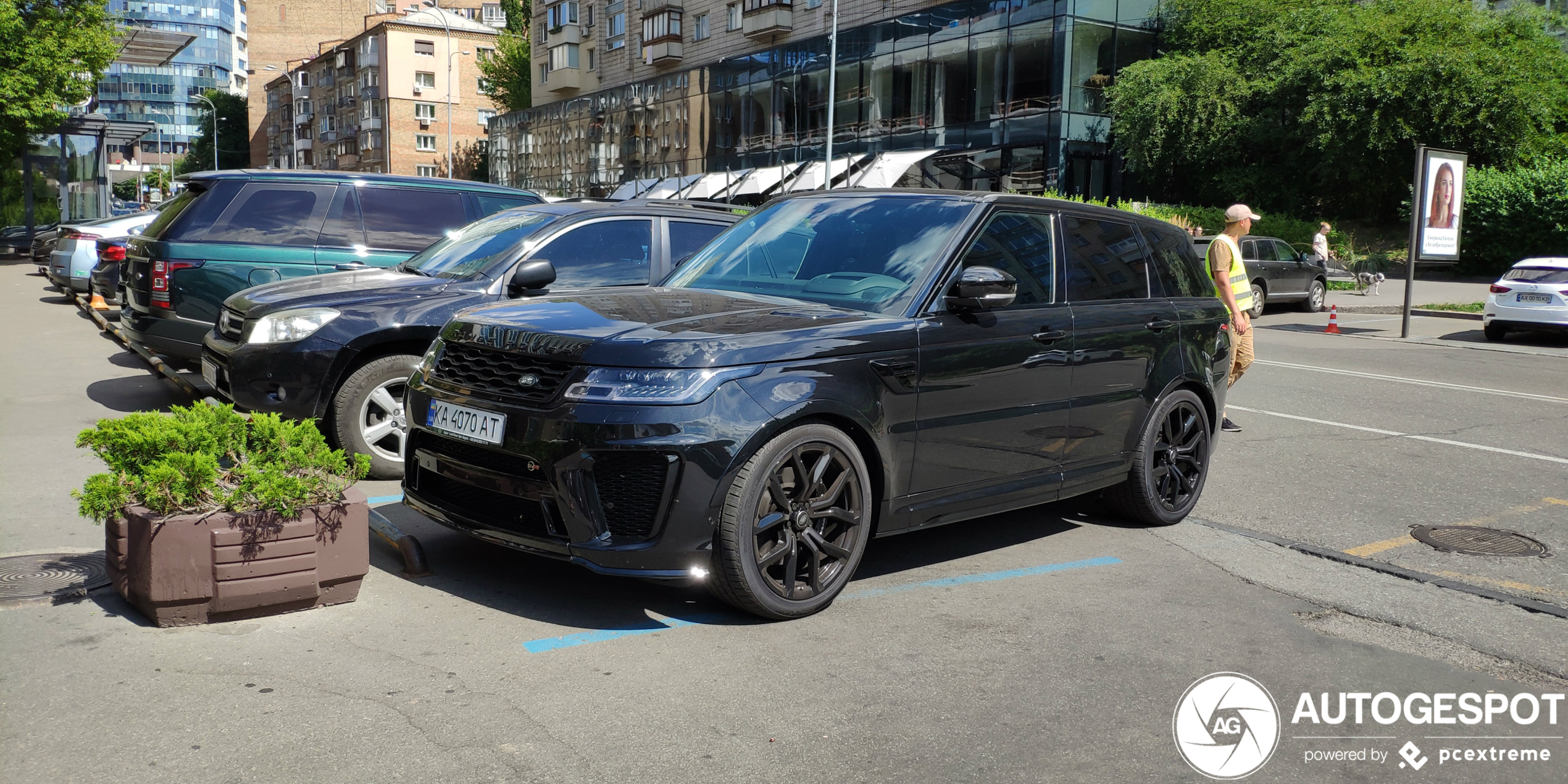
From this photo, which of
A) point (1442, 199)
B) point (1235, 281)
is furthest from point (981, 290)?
point (1442, 199)

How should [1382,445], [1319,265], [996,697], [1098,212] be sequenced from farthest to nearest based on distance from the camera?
[1319,265] < [1382,445] < [1098,212] < [996,697]

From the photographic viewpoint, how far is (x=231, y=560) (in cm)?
437

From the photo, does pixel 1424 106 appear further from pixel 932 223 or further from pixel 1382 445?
pixel 932 223

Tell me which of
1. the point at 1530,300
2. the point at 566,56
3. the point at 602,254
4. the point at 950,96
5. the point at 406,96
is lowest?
the point at 1530,300

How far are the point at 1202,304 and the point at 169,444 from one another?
5.26 m

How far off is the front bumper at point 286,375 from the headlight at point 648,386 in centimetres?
324

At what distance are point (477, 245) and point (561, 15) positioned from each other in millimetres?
67822

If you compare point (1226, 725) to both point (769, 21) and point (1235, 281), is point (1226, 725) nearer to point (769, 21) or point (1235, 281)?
point (1235, 281)

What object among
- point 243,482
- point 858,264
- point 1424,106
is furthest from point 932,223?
point 1424,106

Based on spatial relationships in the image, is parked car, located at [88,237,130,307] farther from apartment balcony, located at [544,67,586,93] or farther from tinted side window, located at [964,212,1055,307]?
apartment balcony, located at [544,67,586,93]

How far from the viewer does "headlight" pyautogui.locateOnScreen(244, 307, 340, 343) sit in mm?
6953

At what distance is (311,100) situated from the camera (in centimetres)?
11200

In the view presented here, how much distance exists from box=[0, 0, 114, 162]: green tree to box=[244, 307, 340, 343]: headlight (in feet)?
104

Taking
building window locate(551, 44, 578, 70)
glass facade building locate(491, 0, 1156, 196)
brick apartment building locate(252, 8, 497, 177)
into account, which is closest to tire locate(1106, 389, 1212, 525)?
glass facade building locate(491, 0, 1156, 196)
